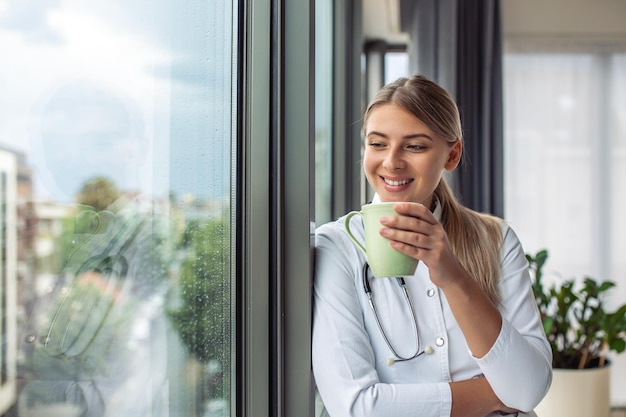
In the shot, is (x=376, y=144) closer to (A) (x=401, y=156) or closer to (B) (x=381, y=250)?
(A) (x=401, y=156)

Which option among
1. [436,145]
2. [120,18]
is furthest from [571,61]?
[120,18]

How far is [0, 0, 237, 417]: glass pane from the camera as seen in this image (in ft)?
1.47

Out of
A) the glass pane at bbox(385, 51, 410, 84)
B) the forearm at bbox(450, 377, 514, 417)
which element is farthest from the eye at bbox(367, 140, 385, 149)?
the glass pane at bbox(385, 51, 410, 84)

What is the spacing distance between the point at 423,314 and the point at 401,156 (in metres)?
0.28

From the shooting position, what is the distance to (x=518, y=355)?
3.46ft

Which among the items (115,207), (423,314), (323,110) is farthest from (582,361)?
(115,207)

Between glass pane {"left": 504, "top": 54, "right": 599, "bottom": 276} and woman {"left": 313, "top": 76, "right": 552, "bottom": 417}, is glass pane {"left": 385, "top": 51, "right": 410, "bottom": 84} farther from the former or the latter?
woman {"left": 313, "top": 76, "right": 552, "bottom": 417}

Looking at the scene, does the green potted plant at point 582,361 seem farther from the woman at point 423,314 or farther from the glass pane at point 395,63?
the woman at point 423,314

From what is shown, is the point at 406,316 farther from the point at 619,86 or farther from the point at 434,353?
the point at 619,86

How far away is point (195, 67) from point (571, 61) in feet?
12.5

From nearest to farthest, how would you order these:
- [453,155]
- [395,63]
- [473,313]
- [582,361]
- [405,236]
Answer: [405,236]
[473,313]
[453,155]
[582,361]
[395,63]

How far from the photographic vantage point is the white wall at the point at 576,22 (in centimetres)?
412

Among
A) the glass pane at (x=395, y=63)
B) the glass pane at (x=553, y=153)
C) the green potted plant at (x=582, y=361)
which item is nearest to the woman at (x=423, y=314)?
the green potted plant at (x=582, y=361)

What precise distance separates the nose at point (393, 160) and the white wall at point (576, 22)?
3.37m
